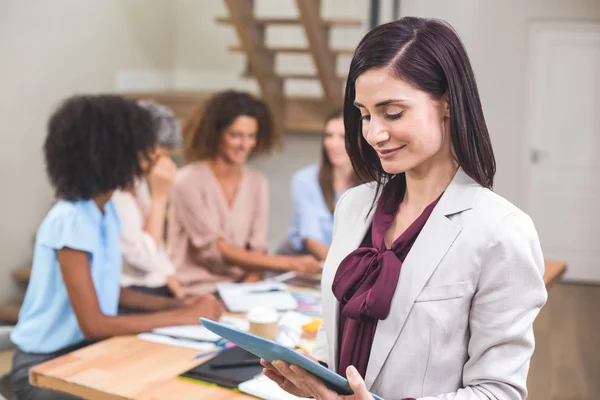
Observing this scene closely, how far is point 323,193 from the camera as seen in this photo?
3252mm

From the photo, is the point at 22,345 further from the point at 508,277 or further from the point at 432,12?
the point at 432,12

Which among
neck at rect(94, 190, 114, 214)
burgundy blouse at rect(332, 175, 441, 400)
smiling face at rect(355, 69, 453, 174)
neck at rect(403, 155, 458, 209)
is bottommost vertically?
neck at rect(94, 190, 114, 214)

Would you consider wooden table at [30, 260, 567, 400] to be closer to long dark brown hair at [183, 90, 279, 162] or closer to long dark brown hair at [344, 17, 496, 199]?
long dark brown hair at [344, 17, 496, 199]

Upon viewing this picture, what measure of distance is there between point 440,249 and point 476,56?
5.49 metres

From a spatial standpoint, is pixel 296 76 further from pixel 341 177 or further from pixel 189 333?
pixel 189 333

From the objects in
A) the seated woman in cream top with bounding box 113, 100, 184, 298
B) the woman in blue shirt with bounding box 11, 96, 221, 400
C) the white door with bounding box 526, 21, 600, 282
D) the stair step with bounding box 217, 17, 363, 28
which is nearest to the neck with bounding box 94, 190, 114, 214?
the woman in blue shirt with bounding box 11, 96, 221, 400

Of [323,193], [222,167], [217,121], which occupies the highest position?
[217,121]

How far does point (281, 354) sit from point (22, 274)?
370cm

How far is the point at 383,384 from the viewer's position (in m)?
1.20

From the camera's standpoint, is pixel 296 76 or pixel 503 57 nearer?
pixel 296 76

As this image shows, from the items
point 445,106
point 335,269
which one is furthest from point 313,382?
point 445,106

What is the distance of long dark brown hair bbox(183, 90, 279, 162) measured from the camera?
3164mm

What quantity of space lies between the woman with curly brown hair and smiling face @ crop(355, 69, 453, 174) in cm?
182

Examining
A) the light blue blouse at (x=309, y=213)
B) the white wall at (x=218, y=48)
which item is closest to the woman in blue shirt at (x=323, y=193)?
the light blue blouse at (x=309, y=213)
